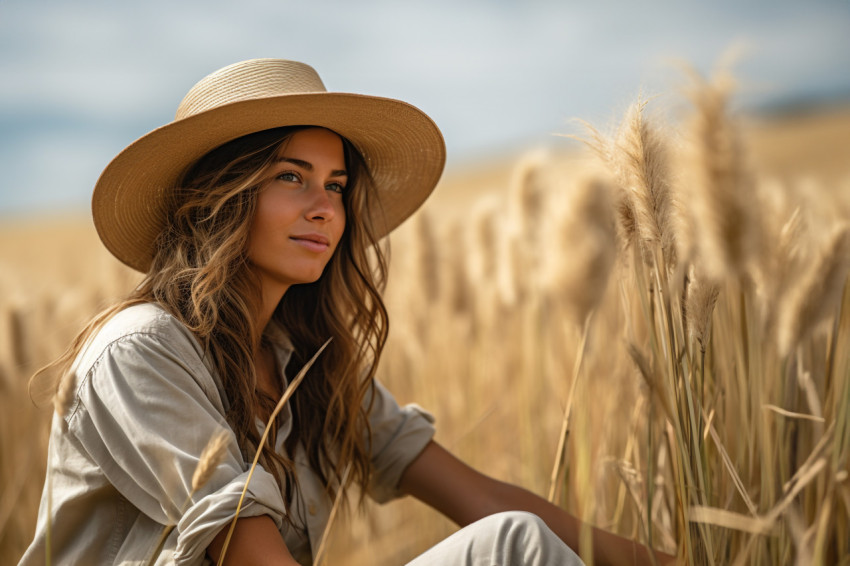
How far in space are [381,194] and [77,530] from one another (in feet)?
3.62

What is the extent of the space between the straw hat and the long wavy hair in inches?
2.0

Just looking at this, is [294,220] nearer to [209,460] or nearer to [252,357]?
[252,357]

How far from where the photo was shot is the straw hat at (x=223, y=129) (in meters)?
1.53

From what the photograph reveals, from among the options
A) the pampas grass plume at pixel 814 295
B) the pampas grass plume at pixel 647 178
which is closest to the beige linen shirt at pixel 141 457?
the pampas grass plume at pixel 647 178

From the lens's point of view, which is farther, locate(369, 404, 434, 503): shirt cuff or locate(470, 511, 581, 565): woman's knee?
locate(369, 404, 434, 503): shirt cuff

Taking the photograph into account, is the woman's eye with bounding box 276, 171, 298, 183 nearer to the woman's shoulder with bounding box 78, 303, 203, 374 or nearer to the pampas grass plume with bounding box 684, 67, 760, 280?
the woman's shoulder with bounding box 78, 303, 203, 374

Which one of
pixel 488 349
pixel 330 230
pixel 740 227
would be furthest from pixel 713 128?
pixel 488 349

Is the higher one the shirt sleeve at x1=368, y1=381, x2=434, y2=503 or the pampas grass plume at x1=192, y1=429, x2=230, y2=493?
the pampas grass plume at x1=192, y1=429, x2=230, y2=493

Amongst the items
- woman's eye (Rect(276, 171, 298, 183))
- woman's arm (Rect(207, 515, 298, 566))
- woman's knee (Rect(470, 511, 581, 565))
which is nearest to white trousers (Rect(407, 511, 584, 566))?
woman's knee (Rect(470, 511, 581, 565))

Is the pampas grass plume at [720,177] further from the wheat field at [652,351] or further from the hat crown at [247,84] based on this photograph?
the hat crown at [247,84]

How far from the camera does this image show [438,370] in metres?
2.99

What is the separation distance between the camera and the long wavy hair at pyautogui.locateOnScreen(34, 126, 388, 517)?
147 centimetres

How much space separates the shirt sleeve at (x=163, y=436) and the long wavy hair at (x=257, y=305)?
0.09 meters

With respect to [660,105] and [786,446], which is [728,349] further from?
[660,105]
